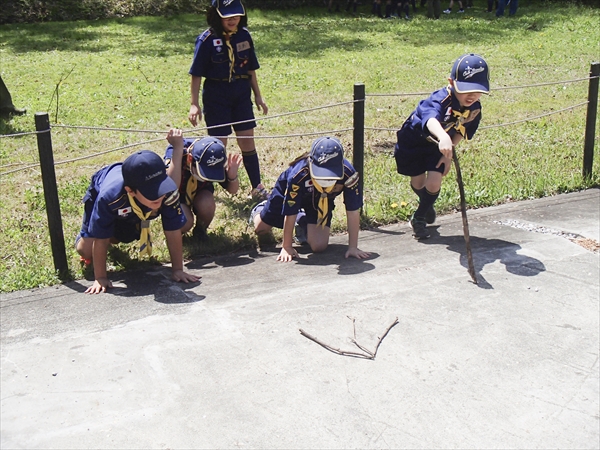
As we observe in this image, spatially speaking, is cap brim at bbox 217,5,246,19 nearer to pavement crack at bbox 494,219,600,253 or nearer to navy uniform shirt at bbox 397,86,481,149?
navy uniform shirt at bbox 397,86,481,149

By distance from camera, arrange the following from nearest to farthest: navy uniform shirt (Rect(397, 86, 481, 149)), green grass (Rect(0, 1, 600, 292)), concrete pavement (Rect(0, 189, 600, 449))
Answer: concrete pavement (Rect(0, 189, 600, 449)) → navy uniform shirt (Rect(397, 86, 481, 149)) → green grass (Rect(0, 1, 600, 292))

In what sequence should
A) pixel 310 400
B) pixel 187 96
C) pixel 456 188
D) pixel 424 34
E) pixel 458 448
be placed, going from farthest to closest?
pixel 424 34 → pixel 187 96 → pixel 456 188 → pixel 310 400 → pixel 458 448

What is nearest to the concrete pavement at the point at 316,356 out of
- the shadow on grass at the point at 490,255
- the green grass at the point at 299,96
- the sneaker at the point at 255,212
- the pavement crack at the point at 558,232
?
the shadow on grass at the point at 490,255

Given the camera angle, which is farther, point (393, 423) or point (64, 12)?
point (64, 12)

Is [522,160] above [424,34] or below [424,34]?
below

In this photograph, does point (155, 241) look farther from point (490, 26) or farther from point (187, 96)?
point (490, 26)

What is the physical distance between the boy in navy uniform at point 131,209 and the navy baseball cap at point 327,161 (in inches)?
38.8

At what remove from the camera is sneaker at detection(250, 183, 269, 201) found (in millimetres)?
6938

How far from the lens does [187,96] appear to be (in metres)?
11.2

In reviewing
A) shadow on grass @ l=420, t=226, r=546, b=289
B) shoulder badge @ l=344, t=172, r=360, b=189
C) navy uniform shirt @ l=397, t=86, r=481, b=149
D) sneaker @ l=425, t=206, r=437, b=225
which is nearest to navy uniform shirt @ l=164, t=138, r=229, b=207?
shoulder badge @ l=344, t=172, r=360, b=189

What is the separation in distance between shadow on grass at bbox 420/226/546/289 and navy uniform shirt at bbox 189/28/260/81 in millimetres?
2170

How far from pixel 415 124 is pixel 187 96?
6.13 meters

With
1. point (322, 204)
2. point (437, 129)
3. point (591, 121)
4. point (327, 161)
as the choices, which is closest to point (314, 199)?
point (322, 204)

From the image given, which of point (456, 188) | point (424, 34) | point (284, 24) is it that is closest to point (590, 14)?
point (424, 34)
